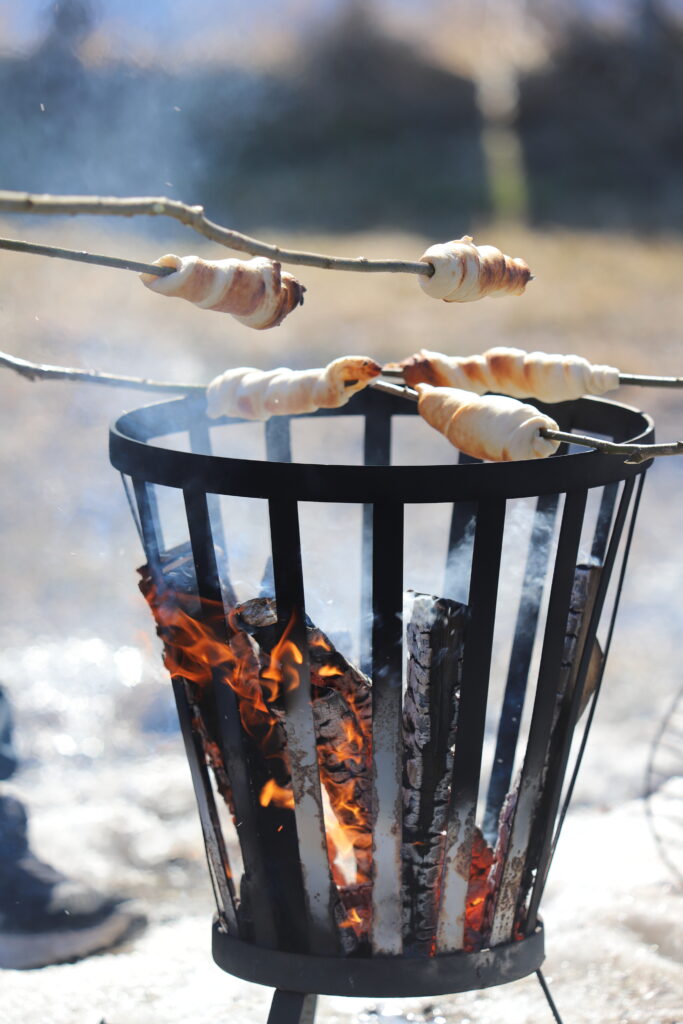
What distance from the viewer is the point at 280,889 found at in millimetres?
1560

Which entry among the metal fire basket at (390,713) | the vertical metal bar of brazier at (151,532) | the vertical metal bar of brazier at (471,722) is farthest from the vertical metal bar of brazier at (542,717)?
the vertical metal bar of brazier at (151,532)

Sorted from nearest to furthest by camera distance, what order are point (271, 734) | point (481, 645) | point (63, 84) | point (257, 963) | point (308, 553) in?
point (481, 645)
point (271, 734)
point (257, 963)
point (308, 553)
point (63, 84)

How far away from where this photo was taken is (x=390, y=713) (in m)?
1.41

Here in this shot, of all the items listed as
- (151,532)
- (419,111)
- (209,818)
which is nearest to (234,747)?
(209,818)

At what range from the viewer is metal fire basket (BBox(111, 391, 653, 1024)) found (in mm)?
1328

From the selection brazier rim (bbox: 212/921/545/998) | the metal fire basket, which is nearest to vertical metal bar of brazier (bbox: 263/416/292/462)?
the metal fire basket

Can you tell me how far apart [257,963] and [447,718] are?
57 centimetres

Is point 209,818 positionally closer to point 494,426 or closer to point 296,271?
point 494,426

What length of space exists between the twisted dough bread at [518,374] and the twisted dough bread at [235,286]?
0.27m

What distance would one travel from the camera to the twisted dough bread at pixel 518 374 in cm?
156

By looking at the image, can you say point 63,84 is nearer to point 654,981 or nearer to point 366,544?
point 366,544

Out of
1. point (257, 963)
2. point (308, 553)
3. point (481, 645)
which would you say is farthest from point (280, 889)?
point (308, 553)

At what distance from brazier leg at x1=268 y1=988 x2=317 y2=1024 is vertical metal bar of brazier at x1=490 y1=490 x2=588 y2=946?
1.16 ft

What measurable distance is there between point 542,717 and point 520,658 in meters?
0.25
